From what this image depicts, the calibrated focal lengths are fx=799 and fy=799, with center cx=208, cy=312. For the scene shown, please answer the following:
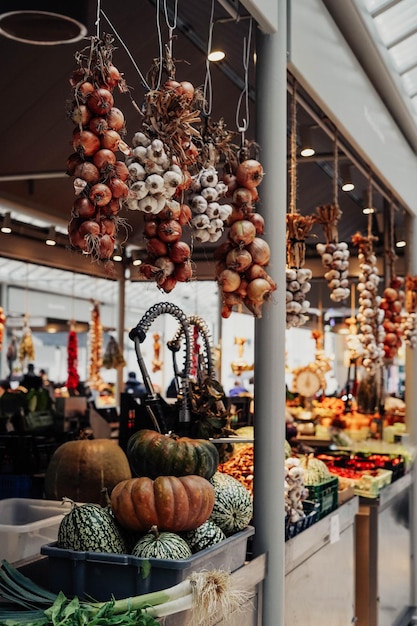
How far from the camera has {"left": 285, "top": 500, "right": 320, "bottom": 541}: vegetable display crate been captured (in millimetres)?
3297

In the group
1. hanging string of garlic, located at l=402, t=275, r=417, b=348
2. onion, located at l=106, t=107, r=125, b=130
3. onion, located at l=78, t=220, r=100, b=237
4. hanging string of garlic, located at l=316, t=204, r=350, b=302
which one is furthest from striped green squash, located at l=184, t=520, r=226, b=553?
hanging string of garlic, located at l=402, t=275, r=417, b=348

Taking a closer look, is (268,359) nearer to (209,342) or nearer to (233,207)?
(209,342)

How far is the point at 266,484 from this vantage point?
2990mm

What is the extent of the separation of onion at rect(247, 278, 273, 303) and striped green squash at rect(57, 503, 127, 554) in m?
0.92

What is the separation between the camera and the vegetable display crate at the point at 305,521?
330cm

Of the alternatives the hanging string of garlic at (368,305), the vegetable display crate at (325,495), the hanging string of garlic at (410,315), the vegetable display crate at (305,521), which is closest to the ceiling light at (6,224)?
the hanging string of garlic at (410,315)

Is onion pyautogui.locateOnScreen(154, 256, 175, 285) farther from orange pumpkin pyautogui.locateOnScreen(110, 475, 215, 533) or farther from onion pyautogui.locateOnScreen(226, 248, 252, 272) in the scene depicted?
orange pumpkin pyautogui.locateOnScreen(110, 475, 215, 533)

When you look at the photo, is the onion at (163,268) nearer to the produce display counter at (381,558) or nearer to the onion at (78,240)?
the onion at (78,240)

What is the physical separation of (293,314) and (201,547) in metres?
1.32

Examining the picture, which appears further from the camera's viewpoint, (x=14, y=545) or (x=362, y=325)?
(x=362, y=325)

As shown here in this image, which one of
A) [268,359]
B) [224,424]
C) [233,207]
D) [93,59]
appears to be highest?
[93,59]

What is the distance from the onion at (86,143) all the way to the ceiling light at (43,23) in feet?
5.39

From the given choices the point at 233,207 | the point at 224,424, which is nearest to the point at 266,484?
the point at 224,424

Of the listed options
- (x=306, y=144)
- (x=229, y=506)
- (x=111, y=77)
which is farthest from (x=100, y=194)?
(x=306, y=144)
